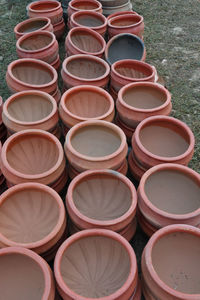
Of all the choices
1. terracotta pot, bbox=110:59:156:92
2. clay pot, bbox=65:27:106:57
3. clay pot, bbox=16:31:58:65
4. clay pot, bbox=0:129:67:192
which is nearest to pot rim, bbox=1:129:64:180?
clay pot, bbox=0:129:67:192

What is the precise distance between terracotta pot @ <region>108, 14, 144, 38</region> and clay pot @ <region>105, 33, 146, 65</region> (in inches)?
8.6

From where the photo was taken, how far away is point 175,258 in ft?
6.08

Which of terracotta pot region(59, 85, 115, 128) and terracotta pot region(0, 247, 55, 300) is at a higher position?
terracotta pot region(59, 85, 115, 128)

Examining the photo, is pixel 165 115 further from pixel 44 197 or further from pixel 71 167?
pixel 44 197

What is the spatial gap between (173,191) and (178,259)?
492 mm

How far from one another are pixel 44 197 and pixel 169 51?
10.5 feet

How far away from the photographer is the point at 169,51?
172 inches

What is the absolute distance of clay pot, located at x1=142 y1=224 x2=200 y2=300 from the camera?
1744 mm

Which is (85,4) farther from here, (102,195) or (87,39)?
(102,195)

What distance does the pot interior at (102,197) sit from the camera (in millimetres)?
2084

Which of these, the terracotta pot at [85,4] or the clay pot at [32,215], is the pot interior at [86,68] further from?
the clay pot at [32,215]

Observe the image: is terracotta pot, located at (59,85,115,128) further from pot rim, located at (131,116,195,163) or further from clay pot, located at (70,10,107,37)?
clay pot, located at (70,10,107,37)

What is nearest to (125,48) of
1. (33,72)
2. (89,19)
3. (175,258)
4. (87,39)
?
(87,39)

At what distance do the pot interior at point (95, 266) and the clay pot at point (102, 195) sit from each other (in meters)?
0.17
